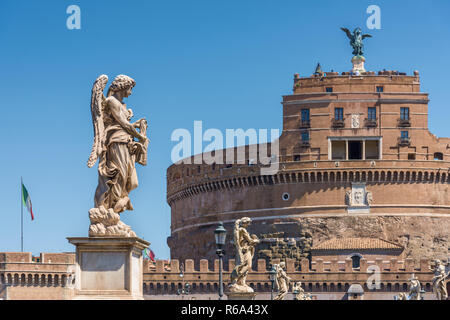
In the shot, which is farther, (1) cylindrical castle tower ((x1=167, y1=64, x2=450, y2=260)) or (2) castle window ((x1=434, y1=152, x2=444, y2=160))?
(2) castle window ((x1=434, y1=152, x2=444, y2=160))

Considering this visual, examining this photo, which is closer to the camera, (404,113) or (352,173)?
(352,173)

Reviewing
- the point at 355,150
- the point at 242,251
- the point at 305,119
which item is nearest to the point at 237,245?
the point at 242,251

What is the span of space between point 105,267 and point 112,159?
1311 millimetres

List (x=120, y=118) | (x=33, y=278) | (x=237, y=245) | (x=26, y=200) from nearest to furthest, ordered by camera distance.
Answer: (x=120, y=118)
(x=237, y=245)
(x=26, y=200)
(x=33, y=278)

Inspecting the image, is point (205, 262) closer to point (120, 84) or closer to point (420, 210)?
point (420, 210)

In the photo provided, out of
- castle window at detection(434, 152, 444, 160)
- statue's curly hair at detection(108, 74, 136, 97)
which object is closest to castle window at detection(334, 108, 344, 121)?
castle window at detection(434, 152, 444, 160)

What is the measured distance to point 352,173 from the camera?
93438 mm

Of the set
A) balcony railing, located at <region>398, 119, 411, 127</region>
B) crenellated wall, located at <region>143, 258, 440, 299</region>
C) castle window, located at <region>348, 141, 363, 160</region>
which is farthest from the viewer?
castle window, located at <region>348, 141, 363, 160</region>

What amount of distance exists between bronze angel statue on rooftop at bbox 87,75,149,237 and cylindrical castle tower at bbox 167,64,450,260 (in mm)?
81390

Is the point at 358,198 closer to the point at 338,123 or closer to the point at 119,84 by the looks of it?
the point at 338,123

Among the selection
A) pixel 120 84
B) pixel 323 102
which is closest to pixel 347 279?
pixel 323 102

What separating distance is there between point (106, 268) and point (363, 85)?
8633cm

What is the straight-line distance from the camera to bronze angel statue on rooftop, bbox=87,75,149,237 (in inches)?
486

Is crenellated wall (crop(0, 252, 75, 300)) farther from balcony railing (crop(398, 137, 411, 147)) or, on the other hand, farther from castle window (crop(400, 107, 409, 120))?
castle window (crop(400, 107, 409, 120))
